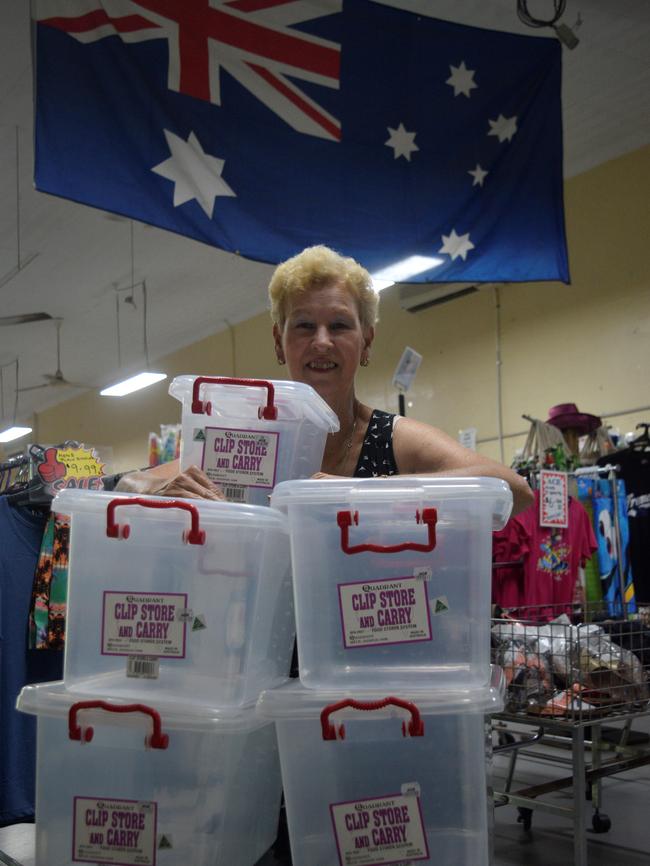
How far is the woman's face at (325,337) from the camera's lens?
181 centimetres

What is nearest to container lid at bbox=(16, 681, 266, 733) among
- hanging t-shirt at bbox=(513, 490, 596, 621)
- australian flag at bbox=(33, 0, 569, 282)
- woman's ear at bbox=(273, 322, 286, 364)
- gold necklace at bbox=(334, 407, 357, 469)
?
gold necklace at bbox=(334, 407, 357, 469)

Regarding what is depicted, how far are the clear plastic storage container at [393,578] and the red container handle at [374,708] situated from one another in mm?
28

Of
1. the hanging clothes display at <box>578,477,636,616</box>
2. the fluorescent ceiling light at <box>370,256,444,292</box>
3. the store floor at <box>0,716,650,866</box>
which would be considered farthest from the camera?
the hanging clothes display at <box>578,477,636,616</box>

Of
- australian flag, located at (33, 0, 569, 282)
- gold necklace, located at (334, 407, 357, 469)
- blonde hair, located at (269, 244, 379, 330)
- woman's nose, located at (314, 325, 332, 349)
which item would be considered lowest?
gold necklace, located at (334, 407, 357, 469)

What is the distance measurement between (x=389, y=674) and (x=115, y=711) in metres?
0.40

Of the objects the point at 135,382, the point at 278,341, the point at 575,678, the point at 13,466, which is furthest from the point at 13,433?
the point at 278,341

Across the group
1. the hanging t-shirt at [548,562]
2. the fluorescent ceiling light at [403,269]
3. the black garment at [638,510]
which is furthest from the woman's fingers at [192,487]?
the black garment at [638,510]

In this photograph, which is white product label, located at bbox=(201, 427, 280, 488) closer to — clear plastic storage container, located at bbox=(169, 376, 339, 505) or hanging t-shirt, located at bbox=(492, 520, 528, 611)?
clear plastic storage container, located at bbox=(169, 376, 339, 505)

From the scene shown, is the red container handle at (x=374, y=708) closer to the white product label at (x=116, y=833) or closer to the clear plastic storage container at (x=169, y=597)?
the clear plastic storage container at (x=169, y=597)

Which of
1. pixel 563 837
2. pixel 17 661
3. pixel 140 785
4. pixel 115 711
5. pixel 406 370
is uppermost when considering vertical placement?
pixel 406 370

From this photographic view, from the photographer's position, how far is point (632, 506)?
18.9ft

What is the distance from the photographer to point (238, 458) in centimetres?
→ 150

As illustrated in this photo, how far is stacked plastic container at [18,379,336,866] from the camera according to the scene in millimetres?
1200

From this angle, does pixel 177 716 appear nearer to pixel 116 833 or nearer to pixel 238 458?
pixel 116 833
